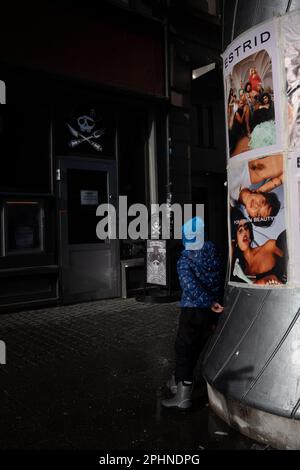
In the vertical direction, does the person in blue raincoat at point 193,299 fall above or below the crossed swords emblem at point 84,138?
below

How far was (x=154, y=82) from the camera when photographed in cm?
977

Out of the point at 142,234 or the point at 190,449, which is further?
the point at 142,234

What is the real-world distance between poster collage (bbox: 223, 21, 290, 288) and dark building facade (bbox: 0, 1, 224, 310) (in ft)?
17.2

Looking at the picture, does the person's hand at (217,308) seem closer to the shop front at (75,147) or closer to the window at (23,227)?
the shop front at (75,147)

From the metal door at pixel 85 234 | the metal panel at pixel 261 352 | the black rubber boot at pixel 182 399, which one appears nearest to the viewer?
the metal panel at pixel 261 352

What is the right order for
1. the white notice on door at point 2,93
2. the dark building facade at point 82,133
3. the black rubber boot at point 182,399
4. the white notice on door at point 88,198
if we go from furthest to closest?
1. the white notice on door at point 88,198
2. the dark building facade at point 82,133
3. the white notice on door at point 2,93
4. the black rubber boot at point 182,399

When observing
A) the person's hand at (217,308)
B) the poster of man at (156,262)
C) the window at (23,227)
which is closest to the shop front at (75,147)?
the window at (23,227)

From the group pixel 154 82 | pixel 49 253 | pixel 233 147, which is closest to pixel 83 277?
pixel 49 253

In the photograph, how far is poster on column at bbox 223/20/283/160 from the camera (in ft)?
11.3

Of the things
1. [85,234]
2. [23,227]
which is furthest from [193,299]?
[85,234]

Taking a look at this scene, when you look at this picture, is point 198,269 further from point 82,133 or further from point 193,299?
point 82,133

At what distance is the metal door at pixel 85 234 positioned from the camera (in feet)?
28.6

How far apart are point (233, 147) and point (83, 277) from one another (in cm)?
576
